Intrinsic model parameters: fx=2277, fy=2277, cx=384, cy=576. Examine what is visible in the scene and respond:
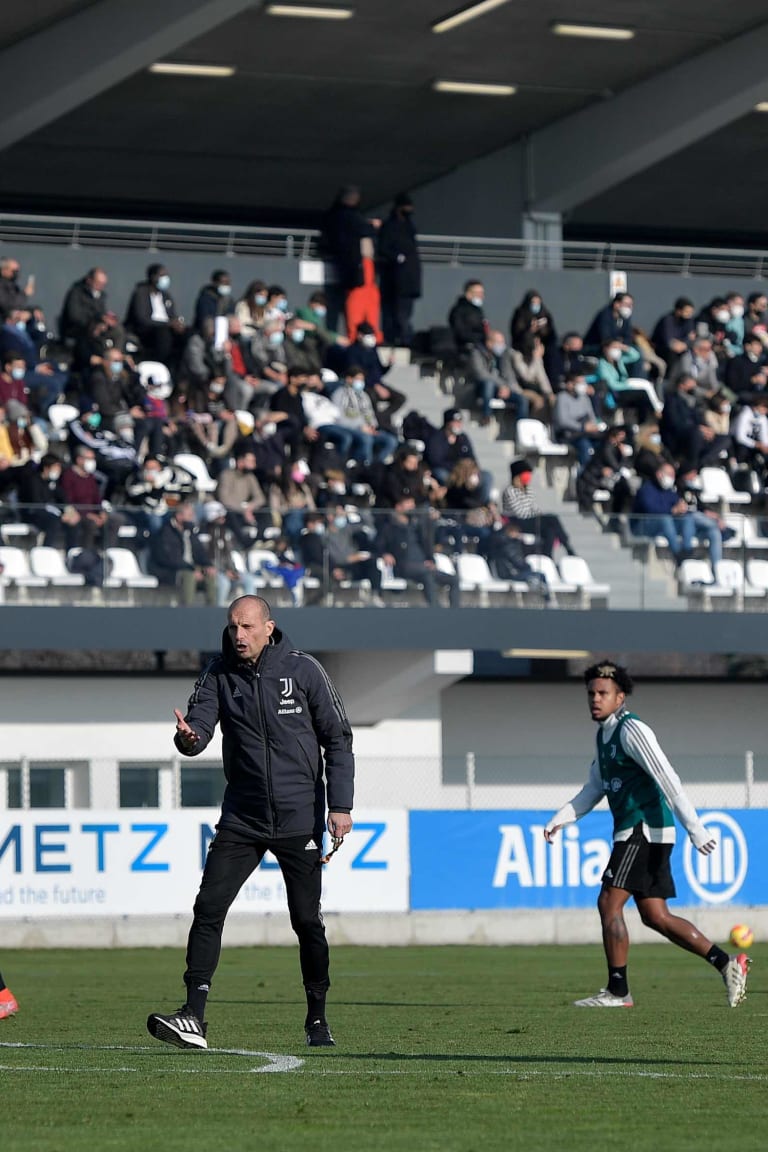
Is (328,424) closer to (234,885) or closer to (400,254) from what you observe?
(400,254)

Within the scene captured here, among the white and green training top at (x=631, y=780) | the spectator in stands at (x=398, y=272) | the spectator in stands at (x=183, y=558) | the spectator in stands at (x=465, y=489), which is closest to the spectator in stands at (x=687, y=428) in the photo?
the spectator in stands at (x=465, y=489)

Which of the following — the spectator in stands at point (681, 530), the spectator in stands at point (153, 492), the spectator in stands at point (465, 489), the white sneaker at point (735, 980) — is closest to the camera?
the white sneaker at point (735, 980)

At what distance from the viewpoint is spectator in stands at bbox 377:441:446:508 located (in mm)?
25609

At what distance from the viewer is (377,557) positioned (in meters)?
24.3

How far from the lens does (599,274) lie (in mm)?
34156

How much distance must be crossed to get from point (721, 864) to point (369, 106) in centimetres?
1635

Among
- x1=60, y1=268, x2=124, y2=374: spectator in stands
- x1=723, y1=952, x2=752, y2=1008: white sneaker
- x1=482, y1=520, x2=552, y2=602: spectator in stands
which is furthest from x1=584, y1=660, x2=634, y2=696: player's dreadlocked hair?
x1=60, y1=268, x2=124, y2=374: spectator in stands

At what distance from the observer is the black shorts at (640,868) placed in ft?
40.2

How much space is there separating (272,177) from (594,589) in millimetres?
16076

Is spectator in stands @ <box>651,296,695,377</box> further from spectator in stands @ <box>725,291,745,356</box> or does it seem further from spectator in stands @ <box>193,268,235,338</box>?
spectator in stands @ <box>193,268,235,338</box>

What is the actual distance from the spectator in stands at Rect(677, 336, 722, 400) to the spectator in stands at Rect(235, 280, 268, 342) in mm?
5737

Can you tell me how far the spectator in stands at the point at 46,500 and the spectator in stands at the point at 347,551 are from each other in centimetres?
282

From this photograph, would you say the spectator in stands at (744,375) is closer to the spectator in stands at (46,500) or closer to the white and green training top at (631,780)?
the spectator in stands at (46,500)

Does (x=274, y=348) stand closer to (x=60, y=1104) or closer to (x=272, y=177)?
(x=272, y=177)
